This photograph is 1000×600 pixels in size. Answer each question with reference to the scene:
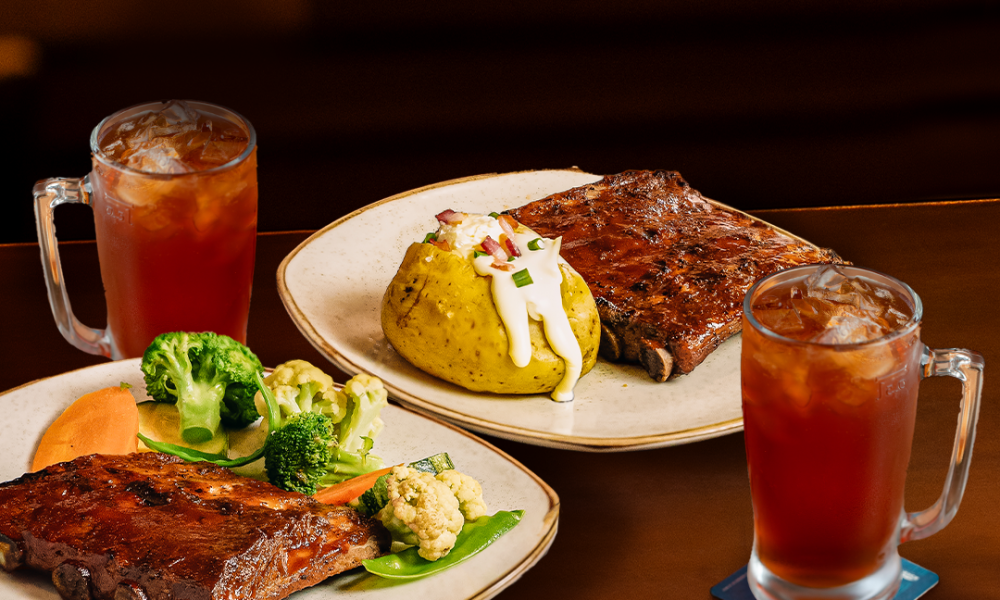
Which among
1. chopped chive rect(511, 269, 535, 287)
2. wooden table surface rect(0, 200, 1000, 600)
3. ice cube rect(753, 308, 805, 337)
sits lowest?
wooden table surface rect(0, 200, 1000, 600)

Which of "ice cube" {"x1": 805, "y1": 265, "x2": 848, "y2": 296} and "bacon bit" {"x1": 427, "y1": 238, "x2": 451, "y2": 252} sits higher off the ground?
"ice cube" {"x1": 805, "y1": 265, "x2": 848, "y2": 296}

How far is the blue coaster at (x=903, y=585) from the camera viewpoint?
1594 millimetres

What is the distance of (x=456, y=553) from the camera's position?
1.62 meters

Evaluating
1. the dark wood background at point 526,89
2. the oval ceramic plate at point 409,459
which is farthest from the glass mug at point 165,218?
the dark wood background at point 526,89

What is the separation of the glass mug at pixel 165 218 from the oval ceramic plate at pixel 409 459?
6.6 inches

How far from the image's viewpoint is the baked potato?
2.11 metres

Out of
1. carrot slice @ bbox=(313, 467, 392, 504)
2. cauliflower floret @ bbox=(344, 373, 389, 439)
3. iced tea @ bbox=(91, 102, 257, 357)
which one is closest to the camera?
carrot slice @ bbox=(313, 467, 392, 504)

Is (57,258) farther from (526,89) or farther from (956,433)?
(526,89)

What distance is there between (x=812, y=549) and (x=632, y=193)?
1.38 m

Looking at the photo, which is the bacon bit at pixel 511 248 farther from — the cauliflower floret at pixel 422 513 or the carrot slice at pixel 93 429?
the carrot slice at pixel 93 429

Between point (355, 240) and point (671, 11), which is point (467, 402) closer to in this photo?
point (355, 240)

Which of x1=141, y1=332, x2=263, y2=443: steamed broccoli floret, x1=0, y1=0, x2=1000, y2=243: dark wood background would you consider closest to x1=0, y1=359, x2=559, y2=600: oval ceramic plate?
x1=141, y1=332, x2=263, y2=443: steamed broccoli floret

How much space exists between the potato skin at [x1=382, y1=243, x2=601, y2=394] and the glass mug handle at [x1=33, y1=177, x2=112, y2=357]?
0.66m

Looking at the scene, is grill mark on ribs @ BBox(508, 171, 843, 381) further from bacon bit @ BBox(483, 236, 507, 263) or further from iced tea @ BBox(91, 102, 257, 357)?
iced tea @ BBox(91, 102, 257, 357)
